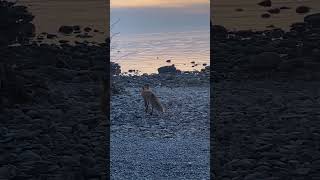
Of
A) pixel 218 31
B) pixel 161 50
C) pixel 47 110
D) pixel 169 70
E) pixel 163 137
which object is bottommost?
pixel 163 137

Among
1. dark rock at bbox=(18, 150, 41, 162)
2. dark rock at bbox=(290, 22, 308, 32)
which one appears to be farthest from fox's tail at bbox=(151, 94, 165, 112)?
dark rock at bbox=(290, 22, 308, 32)

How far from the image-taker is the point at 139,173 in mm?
3904

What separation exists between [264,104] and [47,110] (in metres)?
1.36

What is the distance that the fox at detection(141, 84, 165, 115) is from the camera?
3.85 meters

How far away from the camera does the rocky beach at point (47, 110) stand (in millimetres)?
3789

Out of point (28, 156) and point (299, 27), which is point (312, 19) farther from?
point (28, 156)

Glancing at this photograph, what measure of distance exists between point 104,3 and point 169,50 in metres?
0.52

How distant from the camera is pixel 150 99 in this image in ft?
12.6

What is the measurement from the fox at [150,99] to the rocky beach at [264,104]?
36cm

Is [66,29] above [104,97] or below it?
above

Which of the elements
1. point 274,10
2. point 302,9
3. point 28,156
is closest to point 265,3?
point 274,10

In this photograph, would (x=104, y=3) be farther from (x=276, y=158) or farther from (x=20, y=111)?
(x=276, y=158)

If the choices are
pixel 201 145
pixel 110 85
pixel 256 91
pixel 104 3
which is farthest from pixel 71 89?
pixel 256 91

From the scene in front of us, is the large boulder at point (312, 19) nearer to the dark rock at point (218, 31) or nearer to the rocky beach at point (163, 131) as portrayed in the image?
the dark rock at point (218, 31)
